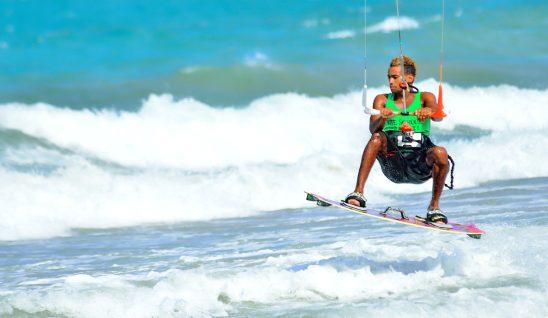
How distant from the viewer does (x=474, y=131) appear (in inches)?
1120

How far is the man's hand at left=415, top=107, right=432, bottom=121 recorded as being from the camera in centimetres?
922

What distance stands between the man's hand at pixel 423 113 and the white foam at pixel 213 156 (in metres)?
7.45

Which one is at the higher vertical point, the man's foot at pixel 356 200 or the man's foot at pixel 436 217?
the man's foot at pixel 356 200

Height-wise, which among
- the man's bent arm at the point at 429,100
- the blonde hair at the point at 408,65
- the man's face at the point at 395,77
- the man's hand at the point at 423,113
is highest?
the blonde hair at the point at 408,65

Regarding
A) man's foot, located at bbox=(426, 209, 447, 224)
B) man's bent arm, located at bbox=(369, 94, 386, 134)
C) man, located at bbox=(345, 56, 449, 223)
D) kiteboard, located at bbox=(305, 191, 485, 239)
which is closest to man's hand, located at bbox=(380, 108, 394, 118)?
man, located at bbox=(345, 56, 449, 223)

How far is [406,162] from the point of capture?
9289 millimetres

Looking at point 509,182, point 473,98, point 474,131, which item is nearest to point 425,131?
point 509,182

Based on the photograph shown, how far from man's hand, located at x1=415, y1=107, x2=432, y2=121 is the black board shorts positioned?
0.20m

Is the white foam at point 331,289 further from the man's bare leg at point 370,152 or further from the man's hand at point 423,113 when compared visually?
the man's hand at point 423,113

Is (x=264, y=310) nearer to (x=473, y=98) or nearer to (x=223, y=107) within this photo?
(x=223, y=107)

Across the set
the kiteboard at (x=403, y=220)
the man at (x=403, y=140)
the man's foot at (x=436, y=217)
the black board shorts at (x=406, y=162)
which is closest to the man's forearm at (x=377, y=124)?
the man at (x=403, y=140)

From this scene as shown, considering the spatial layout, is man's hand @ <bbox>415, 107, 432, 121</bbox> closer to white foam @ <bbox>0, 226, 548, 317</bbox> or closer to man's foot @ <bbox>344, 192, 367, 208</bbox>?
man's foot @ <bbox>344, 192, 367, 208</bbox>

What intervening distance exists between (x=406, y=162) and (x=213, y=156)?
18.1 m

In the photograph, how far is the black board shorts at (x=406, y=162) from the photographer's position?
9273 mm
